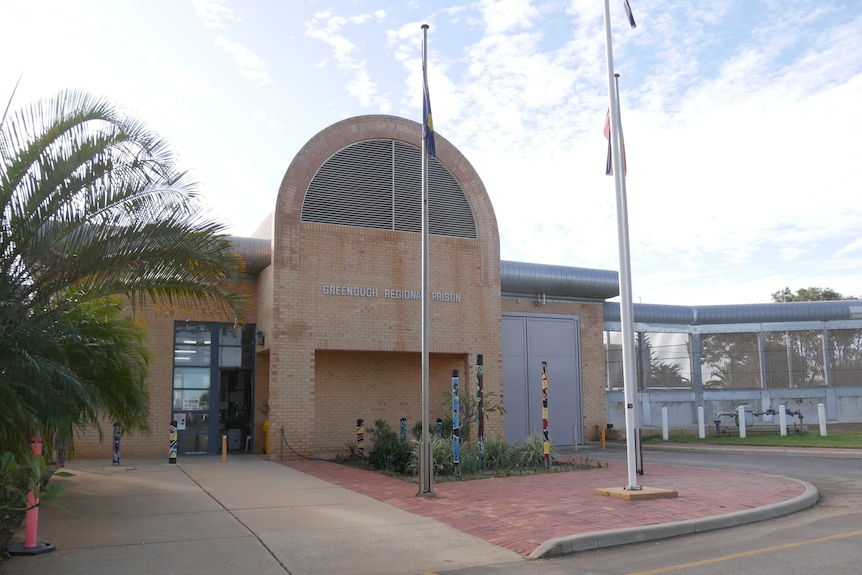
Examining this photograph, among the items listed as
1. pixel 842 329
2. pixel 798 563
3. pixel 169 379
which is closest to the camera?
pixel 798 563

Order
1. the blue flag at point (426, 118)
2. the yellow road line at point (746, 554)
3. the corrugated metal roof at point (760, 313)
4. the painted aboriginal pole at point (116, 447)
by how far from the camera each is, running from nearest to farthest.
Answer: the yellow road line at point (746, 554), the blue flag at point (426, 118), the painted aboriginal pole at point (116, 447), the corrugated metal roof at point (760, 313)

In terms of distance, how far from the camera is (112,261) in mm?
8797

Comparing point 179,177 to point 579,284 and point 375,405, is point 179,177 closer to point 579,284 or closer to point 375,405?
point 375,405

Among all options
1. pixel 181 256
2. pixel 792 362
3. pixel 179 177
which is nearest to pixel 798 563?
pixel 181 256

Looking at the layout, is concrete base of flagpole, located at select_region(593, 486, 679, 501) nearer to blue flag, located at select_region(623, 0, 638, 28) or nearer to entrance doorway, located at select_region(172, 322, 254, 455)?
blue flag, located at select_region(623, 0, 638, 28)

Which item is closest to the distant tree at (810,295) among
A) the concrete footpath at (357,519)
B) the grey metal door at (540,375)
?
the grey metal door at (540,375)

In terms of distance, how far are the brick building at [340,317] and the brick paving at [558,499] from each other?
4.86 meters

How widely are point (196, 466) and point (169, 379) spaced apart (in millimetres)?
3655

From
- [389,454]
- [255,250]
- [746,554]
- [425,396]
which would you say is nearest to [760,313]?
[389,454]


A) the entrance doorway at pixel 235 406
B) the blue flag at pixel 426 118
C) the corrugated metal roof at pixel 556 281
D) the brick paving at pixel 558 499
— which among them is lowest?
the brick paving at pixel 558 499

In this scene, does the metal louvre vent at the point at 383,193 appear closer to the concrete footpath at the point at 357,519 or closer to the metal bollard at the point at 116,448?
the metal bollard at the point at 116,448

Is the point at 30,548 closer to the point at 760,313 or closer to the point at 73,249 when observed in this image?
the point at 73,249

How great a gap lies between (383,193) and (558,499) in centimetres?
1193

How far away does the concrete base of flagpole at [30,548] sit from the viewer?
7734mm
